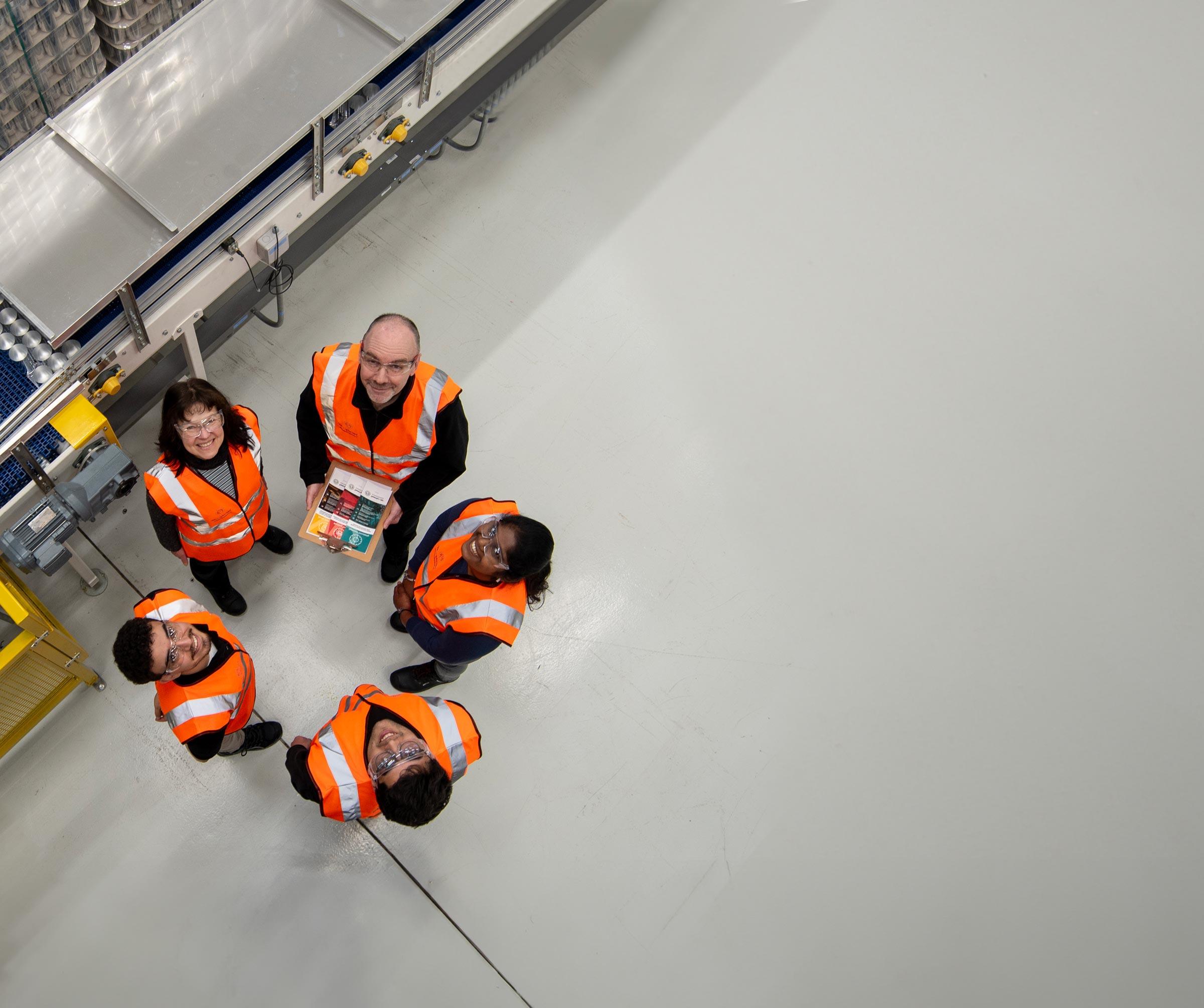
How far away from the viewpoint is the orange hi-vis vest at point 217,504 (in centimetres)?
260

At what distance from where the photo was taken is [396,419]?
9.01 ft

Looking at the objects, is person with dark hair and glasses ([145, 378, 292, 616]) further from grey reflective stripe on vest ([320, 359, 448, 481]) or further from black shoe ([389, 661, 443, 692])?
black shoe ([389, 661, 443, 692])

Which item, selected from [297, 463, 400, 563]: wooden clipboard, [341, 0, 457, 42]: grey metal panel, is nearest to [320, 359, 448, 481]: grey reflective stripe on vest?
[297, 463, 400, 563]: wooden clipboard

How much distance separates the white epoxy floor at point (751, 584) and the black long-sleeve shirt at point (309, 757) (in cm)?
70

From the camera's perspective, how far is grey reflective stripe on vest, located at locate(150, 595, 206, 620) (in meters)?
2.54

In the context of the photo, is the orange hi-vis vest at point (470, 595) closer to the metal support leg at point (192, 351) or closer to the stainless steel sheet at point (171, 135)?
the metal support leg at point (192, 351)

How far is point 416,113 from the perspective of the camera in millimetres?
3311

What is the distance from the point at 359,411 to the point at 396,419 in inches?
4.8

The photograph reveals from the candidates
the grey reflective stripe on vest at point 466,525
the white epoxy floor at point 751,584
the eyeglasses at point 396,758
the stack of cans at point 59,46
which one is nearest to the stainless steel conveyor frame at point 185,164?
the stack of cans at point 59,46

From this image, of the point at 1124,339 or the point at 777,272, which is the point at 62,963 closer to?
A: the point at 777,272

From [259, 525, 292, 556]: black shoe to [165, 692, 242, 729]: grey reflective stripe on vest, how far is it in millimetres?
869

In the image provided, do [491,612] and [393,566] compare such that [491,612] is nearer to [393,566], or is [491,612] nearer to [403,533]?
[403,533]

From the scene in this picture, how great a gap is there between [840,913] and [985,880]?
663 millimetres

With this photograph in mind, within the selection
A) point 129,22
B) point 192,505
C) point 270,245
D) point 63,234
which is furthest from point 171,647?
point 129,22
